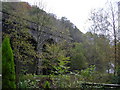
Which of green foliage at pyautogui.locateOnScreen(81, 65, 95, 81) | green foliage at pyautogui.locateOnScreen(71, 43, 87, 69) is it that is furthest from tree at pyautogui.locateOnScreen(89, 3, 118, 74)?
green foliage at pyautogui.locateOnScreen(81, 65, 95, 81)

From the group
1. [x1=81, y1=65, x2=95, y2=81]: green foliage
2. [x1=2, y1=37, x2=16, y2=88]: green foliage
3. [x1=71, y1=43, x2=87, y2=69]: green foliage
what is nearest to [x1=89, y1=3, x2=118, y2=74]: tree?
[x1=71, y1=43, x2=87, y2=69]: green foliage

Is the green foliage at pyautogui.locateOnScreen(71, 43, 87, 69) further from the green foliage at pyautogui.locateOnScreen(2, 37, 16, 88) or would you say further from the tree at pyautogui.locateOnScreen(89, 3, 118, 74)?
the green foliage at pyautogui.locateOnScreen(2, 37, 16, 88)

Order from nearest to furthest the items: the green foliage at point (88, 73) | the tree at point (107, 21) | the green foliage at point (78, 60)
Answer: the green foliage at point (88, 73) → the tree at point (107, 21) → the green foliage at point (78, 60)

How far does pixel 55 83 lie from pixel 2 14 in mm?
4836

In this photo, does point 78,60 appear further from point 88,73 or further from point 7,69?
point 7,69

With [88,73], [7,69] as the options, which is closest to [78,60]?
[88,73]

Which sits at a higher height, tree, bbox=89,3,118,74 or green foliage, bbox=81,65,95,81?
tree, bbox=89,3,118,74

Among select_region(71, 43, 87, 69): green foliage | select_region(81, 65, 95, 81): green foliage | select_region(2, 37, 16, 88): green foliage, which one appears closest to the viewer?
select_region(2, 37, 16, 88): green foliage

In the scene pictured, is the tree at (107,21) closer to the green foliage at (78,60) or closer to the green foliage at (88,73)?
the green foliage at (78,60)

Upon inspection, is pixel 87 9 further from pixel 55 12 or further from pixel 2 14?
pixel 2 14

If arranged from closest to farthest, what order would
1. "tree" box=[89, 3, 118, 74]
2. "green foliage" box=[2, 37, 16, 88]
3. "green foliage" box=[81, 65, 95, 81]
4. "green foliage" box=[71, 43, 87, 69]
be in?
"green foliage" box=[2, 37, 16, 88], "green foliage" box=[81, 65, 95, 81], "tree" box=[89, 3, 118, 74], "green foliage" box=[71, 43, 87, 69]

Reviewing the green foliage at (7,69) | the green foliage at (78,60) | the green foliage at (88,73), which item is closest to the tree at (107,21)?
the green foliage at (78,60)

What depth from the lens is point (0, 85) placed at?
3.95 metres

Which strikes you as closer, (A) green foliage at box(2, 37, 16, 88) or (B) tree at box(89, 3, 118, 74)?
(A) green foliage at box(2, 37, 16, 88)
